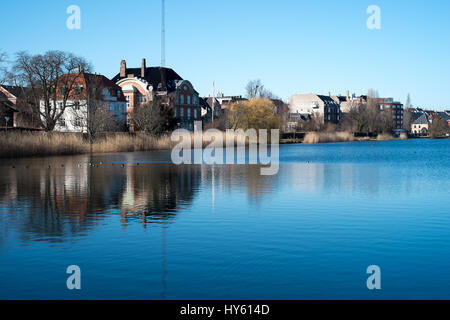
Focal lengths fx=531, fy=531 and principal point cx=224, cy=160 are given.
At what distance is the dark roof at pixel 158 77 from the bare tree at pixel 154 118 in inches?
1191

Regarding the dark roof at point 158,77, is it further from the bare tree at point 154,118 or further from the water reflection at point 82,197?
the water reflection at point 82,197

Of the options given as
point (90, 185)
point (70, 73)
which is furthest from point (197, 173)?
point (70, 73)

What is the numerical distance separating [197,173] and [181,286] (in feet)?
71.9

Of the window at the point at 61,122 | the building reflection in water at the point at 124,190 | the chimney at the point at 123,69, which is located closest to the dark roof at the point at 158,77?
the chimney at the point at 123,69

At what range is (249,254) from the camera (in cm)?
1075

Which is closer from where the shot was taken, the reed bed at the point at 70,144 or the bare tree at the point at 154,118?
the reed bed at the point at 70,144

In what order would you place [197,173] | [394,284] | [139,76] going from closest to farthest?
[394,284]
[197,173]
[139,76]

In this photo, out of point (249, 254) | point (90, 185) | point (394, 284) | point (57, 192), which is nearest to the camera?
point (394, 284)

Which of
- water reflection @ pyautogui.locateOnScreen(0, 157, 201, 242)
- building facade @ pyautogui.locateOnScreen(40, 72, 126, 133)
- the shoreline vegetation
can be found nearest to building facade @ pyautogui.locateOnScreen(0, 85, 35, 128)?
building facade @ pyautogui.locateOnScreen(40, 72, 126, 133)

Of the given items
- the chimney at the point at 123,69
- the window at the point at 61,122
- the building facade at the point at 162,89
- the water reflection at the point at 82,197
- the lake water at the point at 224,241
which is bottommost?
the lake water at the point at 224,241

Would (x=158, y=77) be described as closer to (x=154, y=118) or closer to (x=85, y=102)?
(x=85, y=102)

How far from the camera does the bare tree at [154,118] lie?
207ft
